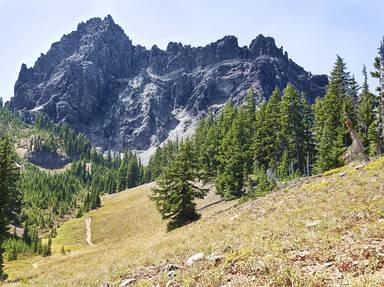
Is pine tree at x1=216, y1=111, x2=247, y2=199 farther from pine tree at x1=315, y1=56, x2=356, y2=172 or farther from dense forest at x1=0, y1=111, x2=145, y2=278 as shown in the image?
dense forest at x1=0, y1=111, x2=145, y2=278

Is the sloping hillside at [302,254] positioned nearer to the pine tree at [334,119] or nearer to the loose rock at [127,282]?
the loose rock at [127,282]

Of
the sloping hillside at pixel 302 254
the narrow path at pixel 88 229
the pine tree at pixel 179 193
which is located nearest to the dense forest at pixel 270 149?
the pine tree at pixel 179 193

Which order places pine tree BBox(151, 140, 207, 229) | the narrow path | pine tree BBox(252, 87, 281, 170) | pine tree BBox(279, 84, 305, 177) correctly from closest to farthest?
pine tree BBox(151, 140, 207, 229), the narrow path, pine tree BBox(279, 84, 305, 177), pine tree BBox(252, 87, 281, 170)

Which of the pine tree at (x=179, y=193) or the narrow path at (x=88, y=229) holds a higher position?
the pine tree at (x=179, y=193)

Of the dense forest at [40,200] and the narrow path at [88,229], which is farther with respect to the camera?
the narrow path at [88,229]

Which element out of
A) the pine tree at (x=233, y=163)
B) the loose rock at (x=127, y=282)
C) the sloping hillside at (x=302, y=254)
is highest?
the pine tree at (x=233, y=163)

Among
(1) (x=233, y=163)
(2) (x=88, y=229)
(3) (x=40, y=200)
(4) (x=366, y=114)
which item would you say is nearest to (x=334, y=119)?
(4) (x=366, y=114)

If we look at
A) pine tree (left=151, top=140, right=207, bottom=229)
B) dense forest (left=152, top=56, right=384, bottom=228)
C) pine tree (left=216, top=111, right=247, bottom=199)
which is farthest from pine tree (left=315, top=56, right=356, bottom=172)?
pine tree (left=151, top=140, right=207, bottom=229)

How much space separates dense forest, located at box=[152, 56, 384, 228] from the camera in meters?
47.0

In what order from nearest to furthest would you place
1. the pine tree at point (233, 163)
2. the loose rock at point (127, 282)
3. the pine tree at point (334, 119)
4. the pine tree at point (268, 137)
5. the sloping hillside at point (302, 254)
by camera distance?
the sloping hillside at point (302, 254) → the loose rock at point (127, 282) → the pine tree at point (334, 119) → the pine tree at point (233, 163) → the pine tree at point (268, 137)

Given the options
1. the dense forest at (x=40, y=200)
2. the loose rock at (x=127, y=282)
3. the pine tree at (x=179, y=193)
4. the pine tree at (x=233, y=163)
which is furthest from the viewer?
the pine tree at (x=233, y=163)

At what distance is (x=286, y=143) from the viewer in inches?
2395

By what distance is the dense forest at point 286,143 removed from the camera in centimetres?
4700

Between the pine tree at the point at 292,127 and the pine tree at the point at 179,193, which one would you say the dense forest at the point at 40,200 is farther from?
the pine tree at the point at 292,127
